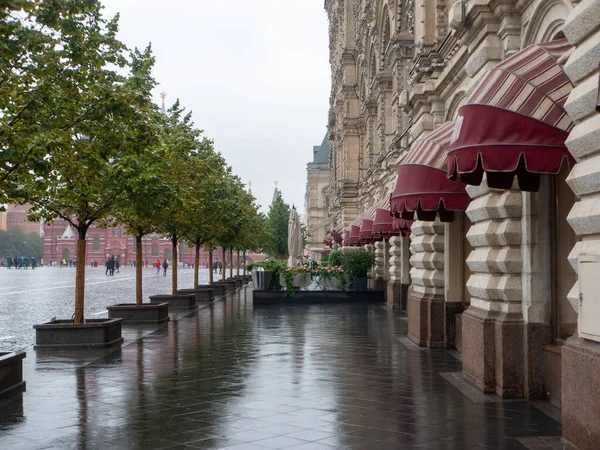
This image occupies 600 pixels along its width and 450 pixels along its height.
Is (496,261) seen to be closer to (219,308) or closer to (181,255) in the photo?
(219,308)

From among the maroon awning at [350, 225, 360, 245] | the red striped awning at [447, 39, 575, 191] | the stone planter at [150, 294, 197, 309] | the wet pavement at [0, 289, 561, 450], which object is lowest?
the wet pavement at [0, 289, 561, 450]

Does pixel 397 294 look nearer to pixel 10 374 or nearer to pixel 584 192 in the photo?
pixel 10 374

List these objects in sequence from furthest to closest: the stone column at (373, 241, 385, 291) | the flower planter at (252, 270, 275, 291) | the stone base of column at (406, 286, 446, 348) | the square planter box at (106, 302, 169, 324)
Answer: the stone column at (373, 241, 385, 291), the flower planter at (252, 270, 275, 291), the square planter box at (106, 302, 169, 324), the stone base of column at (406, 286, 446, 348)

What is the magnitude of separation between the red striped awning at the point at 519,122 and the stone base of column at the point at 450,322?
714 centimetres

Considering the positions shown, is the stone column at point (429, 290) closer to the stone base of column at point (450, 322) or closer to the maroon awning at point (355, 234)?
the stone base of column at point (450, 322)

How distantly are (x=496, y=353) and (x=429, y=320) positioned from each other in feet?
16.4

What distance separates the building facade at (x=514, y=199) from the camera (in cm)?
654

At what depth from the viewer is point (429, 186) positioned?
1117 cm

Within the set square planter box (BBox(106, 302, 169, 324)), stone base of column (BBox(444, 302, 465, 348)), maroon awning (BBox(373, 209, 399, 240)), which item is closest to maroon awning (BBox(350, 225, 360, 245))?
maroon awning (BBox(373, 209, 399, 240))

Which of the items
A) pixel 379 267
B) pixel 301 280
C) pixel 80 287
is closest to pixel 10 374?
pixel 80 287

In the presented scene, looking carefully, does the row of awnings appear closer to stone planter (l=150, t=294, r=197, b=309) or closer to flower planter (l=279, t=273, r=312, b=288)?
stone planter (l=150, t=294, r=197, b=309)

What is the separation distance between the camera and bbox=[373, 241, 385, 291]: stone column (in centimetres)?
3052

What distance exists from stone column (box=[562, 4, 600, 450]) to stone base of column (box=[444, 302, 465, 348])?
24.8 ft

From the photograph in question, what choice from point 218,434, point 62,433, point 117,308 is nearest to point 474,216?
point 218,434
